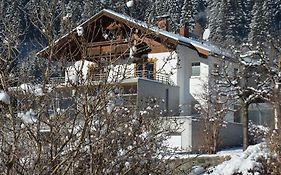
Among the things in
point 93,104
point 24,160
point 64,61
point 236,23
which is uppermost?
point 236,23

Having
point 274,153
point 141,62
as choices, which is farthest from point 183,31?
point 141,62

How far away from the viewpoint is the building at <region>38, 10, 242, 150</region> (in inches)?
198

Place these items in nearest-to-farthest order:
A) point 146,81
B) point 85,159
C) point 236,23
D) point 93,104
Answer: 1. point 93,104
2. point 85,159
3. point 146,81
4. point 236,23

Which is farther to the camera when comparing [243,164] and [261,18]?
[261,18]

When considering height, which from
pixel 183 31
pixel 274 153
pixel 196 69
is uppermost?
pixel 183 31

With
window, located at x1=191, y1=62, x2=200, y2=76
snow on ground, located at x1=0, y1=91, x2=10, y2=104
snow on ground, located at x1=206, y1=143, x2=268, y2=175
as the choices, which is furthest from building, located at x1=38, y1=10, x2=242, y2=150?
snow on ground, located at x1=206, y1=143, x2=268, y2=175

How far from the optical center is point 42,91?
459 cm

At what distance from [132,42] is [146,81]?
27.3 meters

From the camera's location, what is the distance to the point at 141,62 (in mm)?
6781

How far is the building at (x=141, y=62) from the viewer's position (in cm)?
503

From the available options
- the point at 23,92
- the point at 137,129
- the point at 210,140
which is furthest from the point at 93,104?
the point at 210,140

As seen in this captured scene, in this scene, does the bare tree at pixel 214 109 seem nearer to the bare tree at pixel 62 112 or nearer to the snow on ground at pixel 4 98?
the bare tree at pixel 62 112

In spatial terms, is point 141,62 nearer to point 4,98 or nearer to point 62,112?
point 62,112

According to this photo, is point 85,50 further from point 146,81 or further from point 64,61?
point 146,81
